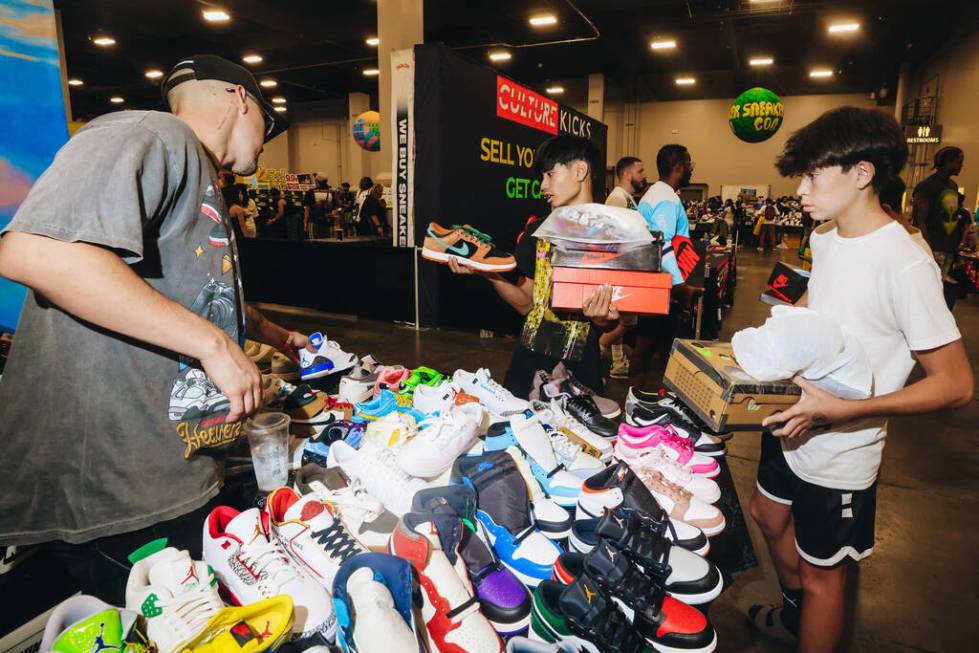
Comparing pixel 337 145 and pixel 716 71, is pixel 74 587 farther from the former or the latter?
pixel 337 145

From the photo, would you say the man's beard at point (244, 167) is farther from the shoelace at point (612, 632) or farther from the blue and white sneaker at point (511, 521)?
the shoelace at point (612, 632)

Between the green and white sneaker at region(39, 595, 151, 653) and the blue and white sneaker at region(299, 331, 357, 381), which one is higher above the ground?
the blue and white sneaker at region(299, 331, 357, 381)

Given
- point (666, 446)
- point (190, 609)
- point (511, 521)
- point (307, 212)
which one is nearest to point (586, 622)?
point (511, 521)

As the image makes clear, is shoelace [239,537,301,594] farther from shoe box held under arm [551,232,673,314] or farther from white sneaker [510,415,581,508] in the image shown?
shoe box held under arm [551,232,673,314]

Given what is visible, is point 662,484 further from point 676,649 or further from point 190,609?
point 190,609

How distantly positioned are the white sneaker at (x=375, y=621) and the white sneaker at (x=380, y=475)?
0.35 m

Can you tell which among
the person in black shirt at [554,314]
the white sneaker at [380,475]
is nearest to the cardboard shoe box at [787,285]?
the person in black shirt at [554,314]

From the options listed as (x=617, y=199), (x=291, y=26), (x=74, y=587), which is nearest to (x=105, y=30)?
(x=291, y=26)

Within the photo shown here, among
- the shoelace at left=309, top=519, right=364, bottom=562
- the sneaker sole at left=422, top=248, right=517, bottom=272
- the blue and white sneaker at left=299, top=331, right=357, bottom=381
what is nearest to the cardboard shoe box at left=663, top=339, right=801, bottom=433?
the shoelace at left=309, top=519, right=364, bottom=562

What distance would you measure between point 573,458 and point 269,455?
2.79 ft

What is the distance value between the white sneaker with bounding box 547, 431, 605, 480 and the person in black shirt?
0.64m

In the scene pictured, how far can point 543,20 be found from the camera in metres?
12.0

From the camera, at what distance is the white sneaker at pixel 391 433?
137 cm

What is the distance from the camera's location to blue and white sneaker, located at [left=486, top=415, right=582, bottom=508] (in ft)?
4.36
